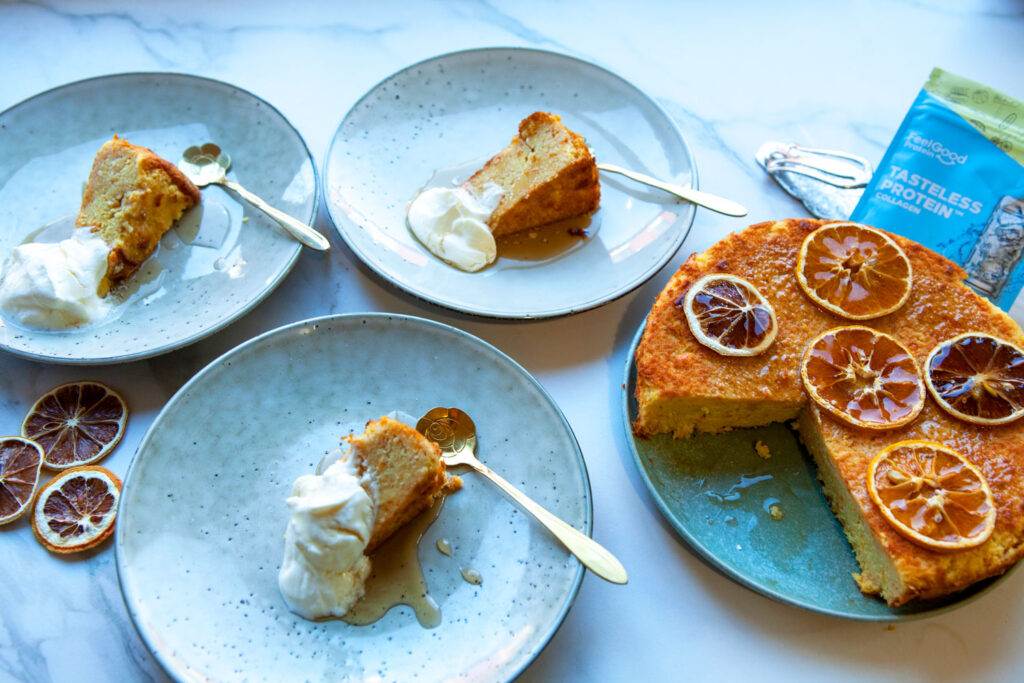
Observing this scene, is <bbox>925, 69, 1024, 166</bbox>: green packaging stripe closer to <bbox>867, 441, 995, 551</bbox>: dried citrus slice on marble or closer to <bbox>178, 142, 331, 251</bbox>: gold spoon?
<bbox>867, 441, 995, 551</bbox>: dried citrus slice on marble

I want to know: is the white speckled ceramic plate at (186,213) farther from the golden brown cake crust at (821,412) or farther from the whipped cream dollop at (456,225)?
the golden brown cake crust at (821,412)

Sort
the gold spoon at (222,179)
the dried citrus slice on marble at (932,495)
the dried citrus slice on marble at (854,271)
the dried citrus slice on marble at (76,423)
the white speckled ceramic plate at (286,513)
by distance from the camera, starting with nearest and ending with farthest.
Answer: the white speckled ceramic plate at (286,513)
the dried citrus slice on marble at (932,495)
the dried citrus slice on marble at (76,423)
the dried citrus slice on marble at (854,271)
the gold spoon at (222,179)

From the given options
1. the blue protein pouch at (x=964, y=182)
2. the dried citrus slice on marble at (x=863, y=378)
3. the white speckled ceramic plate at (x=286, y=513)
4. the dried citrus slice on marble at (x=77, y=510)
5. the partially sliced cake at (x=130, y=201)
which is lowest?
the dried citrus slice on marble at (x=77, y=510)

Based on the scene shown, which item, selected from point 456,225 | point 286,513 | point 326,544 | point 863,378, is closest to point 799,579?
point 863,378

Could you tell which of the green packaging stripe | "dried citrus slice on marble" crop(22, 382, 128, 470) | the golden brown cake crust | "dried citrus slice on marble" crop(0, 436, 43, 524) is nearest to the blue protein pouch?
the green packaging stripe

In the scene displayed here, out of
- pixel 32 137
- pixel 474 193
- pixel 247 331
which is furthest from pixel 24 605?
pixel 474 193

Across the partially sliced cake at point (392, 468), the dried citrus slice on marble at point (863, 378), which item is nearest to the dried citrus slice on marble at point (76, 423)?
the partially sliced cake at point (392, 468)
